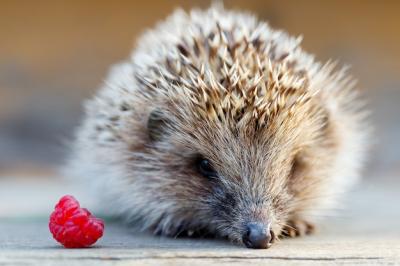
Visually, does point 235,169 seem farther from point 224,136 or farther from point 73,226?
point 73,226

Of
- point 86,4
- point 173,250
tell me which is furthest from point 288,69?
point 86,4

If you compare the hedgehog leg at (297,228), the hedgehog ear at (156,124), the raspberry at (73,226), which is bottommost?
the raspberry at (73,226)

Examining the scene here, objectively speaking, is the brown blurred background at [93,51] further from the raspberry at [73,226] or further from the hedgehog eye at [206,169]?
the raspberry at [73,226]

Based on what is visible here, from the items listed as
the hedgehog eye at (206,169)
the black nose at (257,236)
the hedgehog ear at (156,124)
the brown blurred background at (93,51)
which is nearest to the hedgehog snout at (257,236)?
the black nose at (257,236)

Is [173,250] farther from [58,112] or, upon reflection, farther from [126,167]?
[58,112]

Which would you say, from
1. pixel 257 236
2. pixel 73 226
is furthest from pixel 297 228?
pixel 73 226
